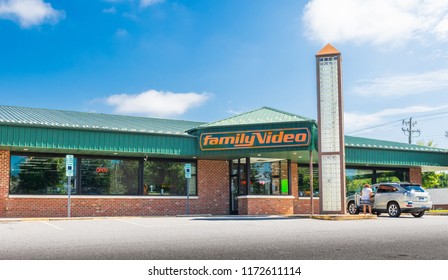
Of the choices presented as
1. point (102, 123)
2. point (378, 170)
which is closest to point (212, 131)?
point (102, 123)

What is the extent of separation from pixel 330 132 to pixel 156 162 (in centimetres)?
928

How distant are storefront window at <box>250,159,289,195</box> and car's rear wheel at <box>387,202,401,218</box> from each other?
19.1 ft

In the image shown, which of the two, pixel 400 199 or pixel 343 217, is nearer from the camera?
pixel 343 217

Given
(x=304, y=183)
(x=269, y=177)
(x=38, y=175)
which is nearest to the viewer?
(x=38, y=175)

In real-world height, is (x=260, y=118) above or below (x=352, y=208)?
above

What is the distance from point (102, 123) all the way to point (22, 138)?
470cm

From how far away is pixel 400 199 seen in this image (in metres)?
23.2

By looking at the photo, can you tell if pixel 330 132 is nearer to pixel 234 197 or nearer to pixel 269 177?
pixel 269 177

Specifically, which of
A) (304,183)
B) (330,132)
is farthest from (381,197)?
(304,183)

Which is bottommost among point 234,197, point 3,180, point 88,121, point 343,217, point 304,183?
point 343,217

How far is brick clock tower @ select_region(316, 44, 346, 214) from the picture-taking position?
2248 centimetres

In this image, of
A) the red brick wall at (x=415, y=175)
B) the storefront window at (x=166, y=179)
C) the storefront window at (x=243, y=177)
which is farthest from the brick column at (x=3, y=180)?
the red brick wall at (x=415, y=175)

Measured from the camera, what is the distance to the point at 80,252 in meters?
9.71

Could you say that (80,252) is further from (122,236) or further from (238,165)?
(238,165)
